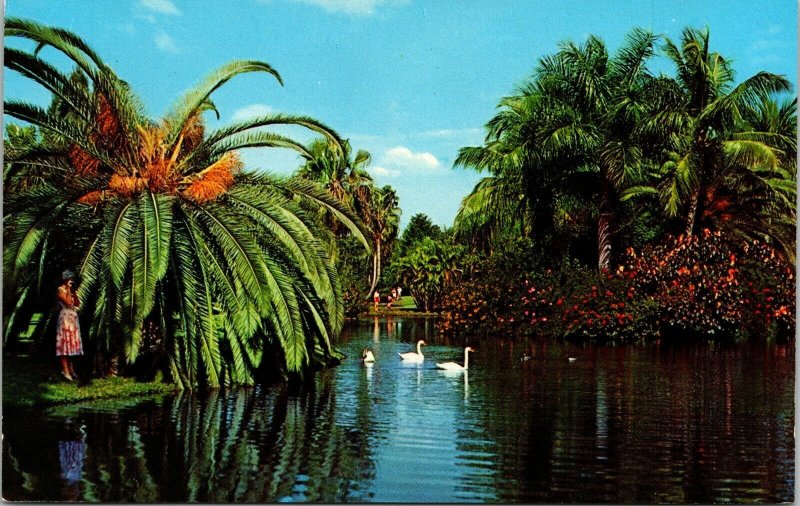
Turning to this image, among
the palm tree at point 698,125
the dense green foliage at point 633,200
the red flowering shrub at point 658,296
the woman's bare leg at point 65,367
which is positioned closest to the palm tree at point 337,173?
the dense green foliage at point 633,200

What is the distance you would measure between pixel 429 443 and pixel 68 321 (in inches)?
210

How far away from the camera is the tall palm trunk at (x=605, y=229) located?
28.6 m

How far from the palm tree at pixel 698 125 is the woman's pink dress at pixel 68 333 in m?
16.3

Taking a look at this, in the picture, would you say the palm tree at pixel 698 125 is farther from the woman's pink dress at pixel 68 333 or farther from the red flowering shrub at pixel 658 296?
the woman's pink dress at pixel 68 333

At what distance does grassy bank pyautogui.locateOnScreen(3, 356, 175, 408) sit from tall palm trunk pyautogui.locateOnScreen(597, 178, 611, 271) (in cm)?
1717

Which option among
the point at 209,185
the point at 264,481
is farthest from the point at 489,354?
the point at 264,481

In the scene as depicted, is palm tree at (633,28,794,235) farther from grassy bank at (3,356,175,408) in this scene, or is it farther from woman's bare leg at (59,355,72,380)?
woman's bare leg at (59,355,72,380)

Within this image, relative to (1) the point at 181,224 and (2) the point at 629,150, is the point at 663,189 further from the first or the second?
(1) the point at 181,224

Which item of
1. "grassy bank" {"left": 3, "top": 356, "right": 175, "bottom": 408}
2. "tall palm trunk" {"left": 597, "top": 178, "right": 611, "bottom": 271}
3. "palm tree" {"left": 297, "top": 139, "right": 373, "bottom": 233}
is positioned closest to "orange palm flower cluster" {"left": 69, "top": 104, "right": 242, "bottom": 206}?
"grassy bank" {"left": 3, "top": 356, "right": 175, "bottom": 408}

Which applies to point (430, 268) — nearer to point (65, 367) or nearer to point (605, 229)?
point (605, 229)

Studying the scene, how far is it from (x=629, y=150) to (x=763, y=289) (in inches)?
223

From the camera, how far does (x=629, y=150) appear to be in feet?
89.5

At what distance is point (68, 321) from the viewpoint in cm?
1305

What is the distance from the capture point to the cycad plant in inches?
502
